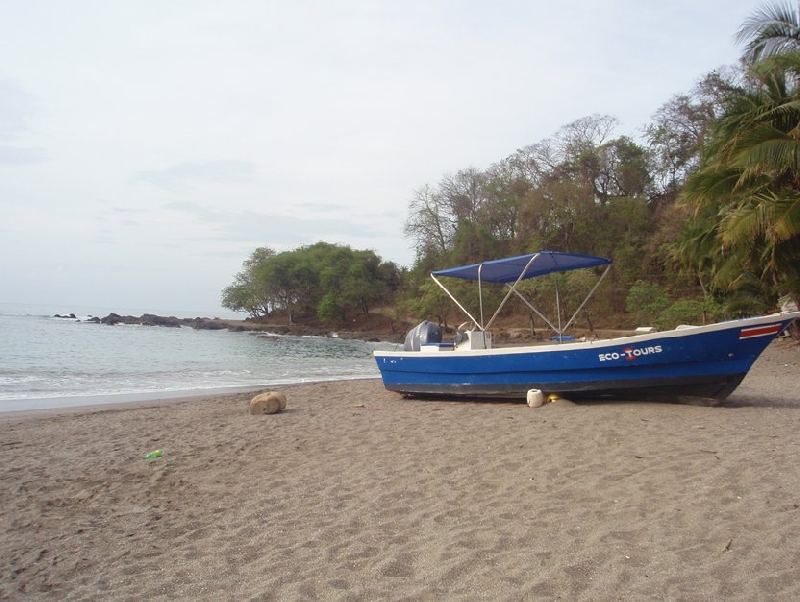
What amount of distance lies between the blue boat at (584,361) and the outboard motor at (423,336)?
30 millimetres

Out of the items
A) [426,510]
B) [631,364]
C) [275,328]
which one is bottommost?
[426,510]

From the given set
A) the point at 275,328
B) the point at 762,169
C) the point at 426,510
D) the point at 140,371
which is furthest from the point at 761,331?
the point at 275,328

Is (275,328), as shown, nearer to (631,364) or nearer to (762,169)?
(762,169)

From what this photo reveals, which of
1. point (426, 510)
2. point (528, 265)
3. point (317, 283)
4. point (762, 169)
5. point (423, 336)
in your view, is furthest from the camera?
point (317, 283)

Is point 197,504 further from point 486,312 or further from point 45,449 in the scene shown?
point 486,312

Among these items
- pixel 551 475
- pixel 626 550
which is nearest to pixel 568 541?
pixel 626 550

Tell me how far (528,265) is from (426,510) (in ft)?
20.7

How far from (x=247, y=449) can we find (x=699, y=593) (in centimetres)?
589

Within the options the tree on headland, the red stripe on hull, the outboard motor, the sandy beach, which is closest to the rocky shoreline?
the tree on headland

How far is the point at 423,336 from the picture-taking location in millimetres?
12055

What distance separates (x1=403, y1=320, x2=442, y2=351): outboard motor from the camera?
1205cm

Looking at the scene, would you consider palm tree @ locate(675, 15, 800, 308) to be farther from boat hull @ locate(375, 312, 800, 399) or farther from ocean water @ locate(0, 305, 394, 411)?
ocean water @ locate(0, 305, 394, 411)

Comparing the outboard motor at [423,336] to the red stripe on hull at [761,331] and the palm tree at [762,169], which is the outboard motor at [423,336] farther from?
the palm tree at [762,169]

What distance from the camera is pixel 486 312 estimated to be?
4194cm
